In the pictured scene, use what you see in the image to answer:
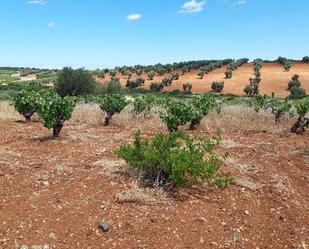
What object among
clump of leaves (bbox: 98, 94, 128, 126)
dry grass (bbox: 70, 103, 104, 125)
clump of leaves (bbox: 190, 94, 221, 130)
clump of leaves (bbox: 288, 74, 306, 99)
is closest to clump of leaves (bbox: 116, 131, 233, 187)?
clump of leaves (bbox: 190, 94, 221, 130)

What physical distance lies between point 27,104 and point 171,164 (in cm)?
1163

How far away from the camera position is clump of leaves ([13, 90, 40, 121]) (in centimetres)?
1873

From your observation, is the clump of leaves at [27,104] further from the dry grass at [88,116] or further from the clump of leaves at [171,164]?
the clump of leaves at [171,164]

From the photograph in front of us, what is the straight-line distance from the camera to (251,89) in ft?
176

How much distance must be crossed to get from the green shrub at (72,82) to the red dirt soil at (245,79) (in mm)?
17094

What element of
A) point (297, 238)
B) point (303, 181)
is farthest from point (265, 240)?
point (303, 181)

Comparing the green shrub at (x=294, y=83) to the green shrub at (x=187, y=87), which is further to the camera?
the green shrub at (x=187, y=87)

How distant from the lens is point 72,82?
42.2 metres

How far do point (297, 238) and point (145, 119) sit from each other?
1293 centimetres

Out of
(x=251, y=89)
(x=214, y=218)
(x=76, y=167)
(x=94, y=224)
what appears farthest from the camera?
(x=251, y=89)

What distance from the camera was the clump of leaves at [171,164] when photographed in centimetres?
843

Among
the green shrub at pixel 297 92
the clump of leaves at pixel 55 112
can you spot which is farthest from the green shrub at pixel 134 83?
the clump of leaves at pixel 55 112

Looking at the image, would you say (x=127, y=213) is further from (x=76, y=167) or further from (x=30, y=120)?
(x=30, y=120)

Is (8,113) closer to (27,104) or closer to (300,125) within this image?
(27,104)
